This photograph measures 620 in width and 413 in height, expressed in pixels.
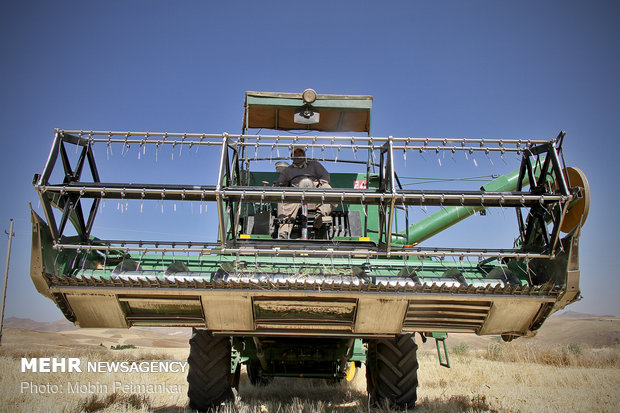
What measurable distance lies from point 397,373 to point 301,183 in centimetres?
245

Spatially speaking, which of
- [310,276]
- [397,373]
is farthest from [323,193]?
[397,373]

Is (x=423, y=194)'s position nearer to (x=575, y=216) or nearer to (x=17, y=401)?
(x=575, y=216)

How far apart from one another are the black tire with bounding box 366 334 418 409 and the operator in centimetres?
165

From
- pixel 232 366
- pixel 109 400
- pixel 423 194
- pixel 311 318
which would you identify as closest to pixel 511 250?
pixel 423 194

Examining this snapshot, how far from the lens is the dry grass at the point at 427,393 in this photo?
4875 mm

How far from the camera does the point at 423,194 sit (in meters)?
3.83

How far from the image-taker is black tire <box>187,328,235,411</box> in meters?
4.51

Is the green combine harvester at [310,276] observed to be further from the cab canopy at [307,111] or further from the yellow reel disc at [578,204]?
the cab canopy at [307,111]

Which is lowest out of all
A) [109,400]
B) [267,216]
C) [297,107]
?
[109,400]

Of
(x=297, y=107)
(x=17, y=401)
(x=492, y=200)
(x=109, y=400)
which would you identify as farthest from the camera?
(x=297, y=107)

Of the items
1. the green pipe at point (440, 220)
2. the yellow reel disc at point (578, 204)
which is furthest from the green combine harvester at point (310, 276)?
the green pipe at point (440, 220)

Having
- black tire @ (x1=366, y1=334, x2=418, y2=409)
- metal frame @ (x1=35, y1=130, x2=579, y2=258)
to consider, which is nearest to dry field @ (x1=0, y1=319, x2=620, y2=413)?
black tire @ (x1=366, y1=334, x2=418, y2=409)

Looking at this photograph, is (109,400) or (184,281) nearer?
(184,281)

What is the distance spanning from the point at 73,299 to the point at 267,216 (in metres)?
2.71
